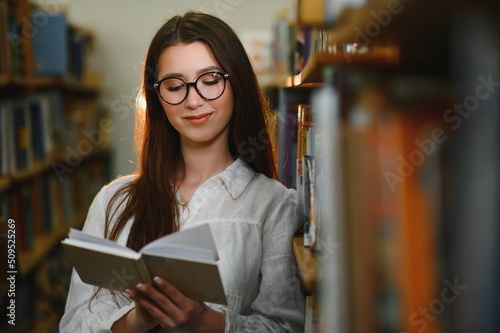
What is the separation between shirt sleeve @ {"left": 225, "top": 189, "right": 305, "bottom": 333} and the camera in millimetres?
1295

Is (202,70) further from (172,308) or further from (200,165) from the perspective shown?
(172,308)

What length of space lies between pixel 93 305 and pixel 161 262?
1.31 feet

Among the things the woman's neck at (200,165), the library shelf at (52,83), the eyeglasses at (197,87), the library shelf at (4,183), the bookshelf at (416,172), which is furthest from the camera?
the library shelf at (52,83)

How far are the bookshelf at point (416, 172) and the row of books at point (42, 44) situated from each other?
6.40ft

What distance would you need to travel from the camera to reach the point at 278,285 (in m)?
1.31

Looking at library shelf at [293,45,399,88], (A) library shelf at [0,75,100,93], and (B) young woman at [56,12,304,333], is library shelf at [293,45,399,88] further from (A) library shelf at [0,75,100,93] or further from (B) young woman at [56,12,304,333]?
(A) library shelf at [0,75,100,93]

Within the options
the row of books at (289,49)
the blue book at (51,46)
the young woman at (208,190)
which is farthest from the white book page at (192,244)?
the blue book at (51,46)

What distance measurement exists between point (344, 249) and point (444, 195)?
0.14 m

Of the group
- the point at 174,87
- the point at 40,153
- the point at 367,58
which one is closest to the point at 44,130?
the point at 40,153

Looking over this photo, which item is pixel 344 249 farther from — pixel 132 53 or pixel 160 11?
pixel 132 53

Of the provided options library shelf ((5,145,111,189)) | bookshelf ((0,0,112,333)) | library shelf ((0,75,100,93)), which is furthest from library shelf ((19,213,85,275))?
library shelf ((0,75,100,93))

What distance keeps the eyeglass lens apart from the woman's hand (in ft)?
1.28

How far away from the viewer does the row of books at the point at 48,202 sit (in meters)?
2.58

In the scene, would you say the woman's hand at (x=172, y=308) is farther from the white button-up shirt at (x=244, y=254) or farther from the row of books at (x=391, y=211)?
the row of books at (x=391, y=211)
